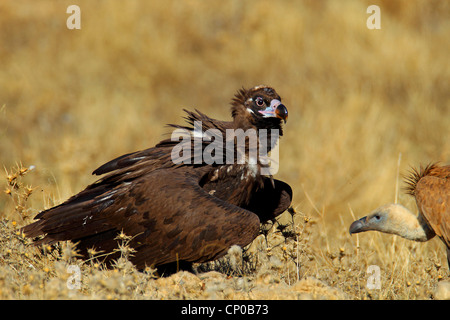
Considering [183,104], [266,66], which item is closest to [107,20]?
[183,104]

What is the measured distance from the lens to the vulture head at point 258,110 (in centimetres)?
596

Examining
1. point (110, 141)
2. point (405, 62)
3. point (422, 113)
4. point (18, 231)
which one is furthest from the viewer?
point (405, 62)

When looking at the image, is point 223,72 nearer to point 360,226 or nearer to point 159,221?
point 360,226

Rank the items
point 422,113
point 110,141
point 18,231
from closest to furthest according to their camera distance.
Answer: point 18,231, point 110,141, point 422,113

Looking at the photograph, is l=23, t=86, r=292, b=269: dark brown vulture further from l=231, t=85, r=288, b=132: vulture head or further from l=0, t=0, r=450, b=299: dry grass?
l=0, t=0, r=450, b=299: dry grass

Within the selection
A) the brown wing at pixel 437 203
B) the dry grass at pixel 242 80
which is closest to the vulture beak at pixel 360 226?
the brown wing at pixel 437 203

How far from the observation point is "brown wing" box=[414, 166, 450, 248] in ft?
18.0

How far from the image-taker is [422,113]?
13.2 meters

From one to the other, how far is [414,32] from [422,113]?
7.93ft

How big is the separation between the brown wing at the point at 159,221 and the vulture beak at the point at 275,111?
92 centimetres

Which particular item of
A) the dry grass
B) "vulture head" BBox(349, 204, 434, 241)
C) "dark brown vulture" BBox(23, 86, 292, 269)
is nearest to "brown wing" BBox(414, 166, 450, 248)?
"vulture head" BBox(349, 204, 434, 241)

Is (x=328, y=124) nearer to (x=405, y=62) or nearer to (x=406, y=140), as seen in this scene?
(x=406, y=140)

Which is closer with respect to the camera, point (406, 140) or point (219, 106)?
point (406, 140)

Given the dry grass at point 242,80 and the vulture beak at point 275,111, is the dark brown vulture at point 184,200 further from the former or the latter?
the dry grass at point 242,80
